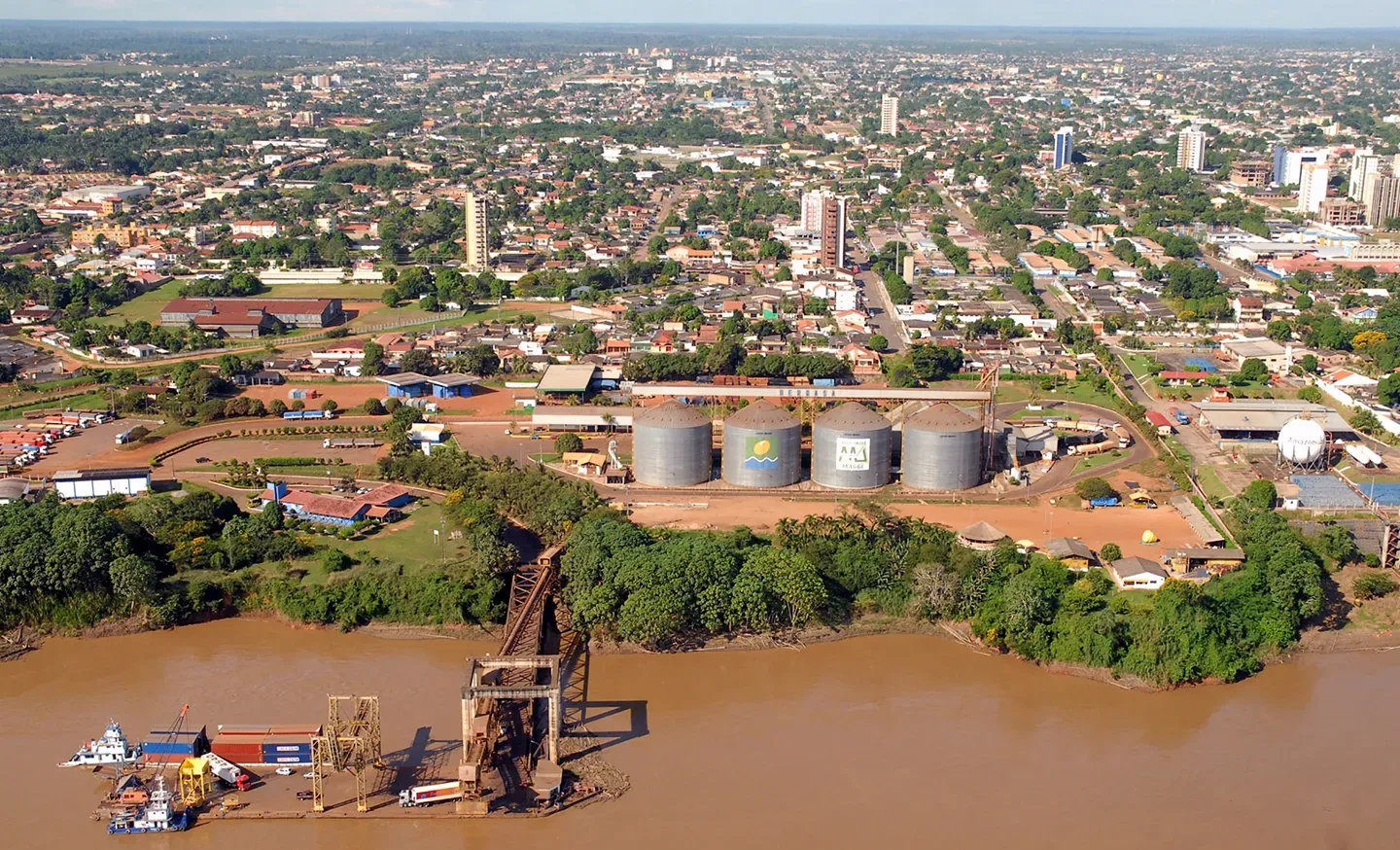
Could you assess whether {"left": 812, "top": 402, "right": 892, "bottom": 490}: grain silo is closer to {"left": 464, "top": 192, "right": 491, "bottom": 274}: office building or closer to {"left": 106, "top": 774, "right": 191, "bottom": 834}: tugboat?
{"left": 106, "top": 774, "right": 191, "bottom": 834}: tugboat

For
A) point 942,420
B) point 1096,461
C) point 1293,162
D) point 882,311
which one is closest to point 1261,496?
point 1096,461

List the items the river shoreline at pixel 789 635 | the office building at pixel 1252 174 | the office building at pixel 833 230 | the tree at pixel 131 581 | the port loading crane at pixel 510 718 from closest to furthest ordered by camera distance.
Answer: the port loading crane at pixel 510 718, the river shoreline at pixel 789 635, the tree at pixel 131 581, the office building at pixel 833 230, the office building at pixel 1252 174

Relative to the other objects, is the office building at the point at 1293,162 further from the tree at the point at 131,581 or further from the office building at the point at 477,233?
the tree at the point at 131,581

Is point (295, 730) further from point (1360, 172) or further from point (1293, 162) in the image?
point (1293, 162)

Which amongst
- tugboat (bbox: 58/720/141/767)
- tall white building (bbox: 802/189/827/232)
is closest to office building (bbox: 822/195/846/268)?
tall white building (bbox: 802/189/827/232)

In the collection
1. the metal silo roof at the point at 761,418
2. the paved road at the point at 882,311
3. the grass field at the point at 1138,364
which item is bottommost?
the grass field at the point at 1138,364

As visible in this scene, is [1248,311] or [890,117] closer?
[1248,311]

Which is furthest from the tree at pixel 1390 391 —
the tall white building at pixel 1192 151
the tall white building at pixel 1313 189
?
the tall white building at pixel 1192 151

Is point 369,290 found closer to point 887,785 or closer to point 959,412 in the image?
point 959,412
